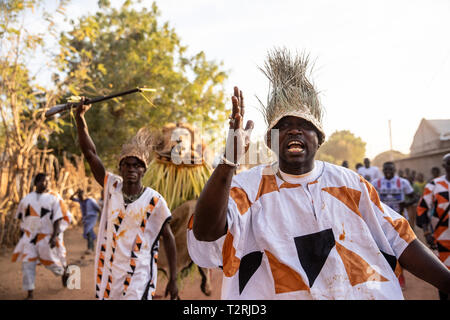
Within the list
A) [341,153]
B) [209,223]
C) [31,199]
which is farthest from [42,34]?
[341,153]

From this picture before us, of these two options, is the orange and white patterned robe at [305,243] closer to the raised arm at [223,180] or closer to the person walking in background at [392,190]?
the raised arm at [223,180]

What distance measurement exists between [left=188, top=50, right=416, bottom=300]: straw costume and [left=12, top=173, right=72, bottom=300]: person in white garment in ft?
17.0

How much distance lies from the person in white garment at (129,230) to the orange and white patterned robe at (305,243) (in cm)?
181

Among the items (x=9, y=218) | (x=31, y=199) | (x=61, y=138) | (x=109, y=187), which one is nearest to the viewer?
(x=109, y=187)

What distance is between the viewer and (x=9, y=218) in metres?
8.33

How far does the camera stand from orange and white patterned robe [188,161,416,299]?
1683mm

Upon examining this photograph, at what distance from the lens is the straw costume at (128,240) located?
330cm

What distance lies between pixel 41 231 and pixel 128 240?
3540mm

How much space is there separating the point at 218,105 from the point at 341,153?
39.2 meters

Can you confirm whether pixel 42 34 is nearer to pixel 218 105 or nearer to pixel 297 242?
pixel 218 105

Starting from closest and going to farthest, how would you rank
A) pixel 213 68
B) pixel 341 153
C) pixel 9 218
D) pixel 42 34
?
pixel 42 34
pixel 9 218
pixel 213 68
pixel 341 153

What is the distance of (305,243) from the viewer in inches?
68.4

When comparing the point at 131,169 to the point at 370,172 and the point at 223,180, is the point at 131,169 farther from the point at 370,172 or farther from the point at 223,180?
the point at 370,172

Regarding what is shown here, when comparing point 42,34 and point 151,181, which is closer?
point 151,181
